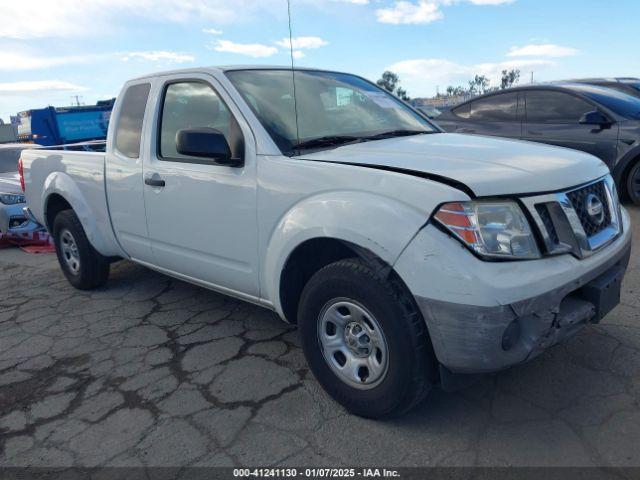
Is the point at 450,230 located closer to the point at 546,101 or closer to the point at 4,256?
the point at 546,101

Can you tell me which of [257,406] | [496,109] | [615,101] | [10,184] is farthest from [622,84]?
[10,184]

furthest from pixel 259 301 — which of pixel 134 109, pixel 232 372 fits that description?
pixel 134 109

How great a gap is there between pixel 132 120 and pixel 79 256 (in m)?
1.47

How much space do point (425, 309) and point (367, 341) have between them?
444mm

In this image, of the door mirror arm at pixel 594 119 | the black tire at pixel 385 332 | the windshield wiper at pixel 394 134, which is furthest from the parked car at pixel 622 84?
the black tire at pixel 385 332

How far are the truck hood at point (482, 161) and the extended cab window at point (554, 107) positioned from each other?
423cm

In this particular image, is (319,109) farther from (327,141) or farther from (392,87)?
(392,87)

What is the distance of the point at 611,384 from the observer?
2.70m

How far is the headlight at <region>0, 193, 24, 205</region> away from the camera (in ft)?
23.7

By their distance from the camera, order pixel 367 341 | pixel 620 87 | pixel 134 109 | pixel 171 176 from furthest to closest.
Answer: pixel 620 87, pixel 134 109, pixel 171 176, pixel 367 341

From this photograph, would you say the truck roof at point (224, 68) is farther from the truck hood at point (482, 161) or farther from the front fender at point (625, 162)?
the front fender at point (625, 162)

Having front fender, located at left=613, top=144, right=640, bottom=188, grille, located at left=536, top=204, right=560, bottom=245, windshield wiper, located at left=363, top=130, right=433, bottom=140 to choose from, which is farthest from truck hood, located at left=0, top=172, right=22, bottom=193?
front fender, located at left=613, top=144, right=640, bottom=188

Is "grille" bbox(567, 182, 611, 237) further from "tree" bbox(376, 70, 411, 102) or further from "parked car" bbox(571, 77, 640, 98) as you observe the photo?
"parked car" bbox(571, 77, 640, 98)

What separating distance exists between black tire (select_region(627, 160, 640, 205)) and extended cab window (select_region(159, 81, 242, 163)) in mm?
5313
